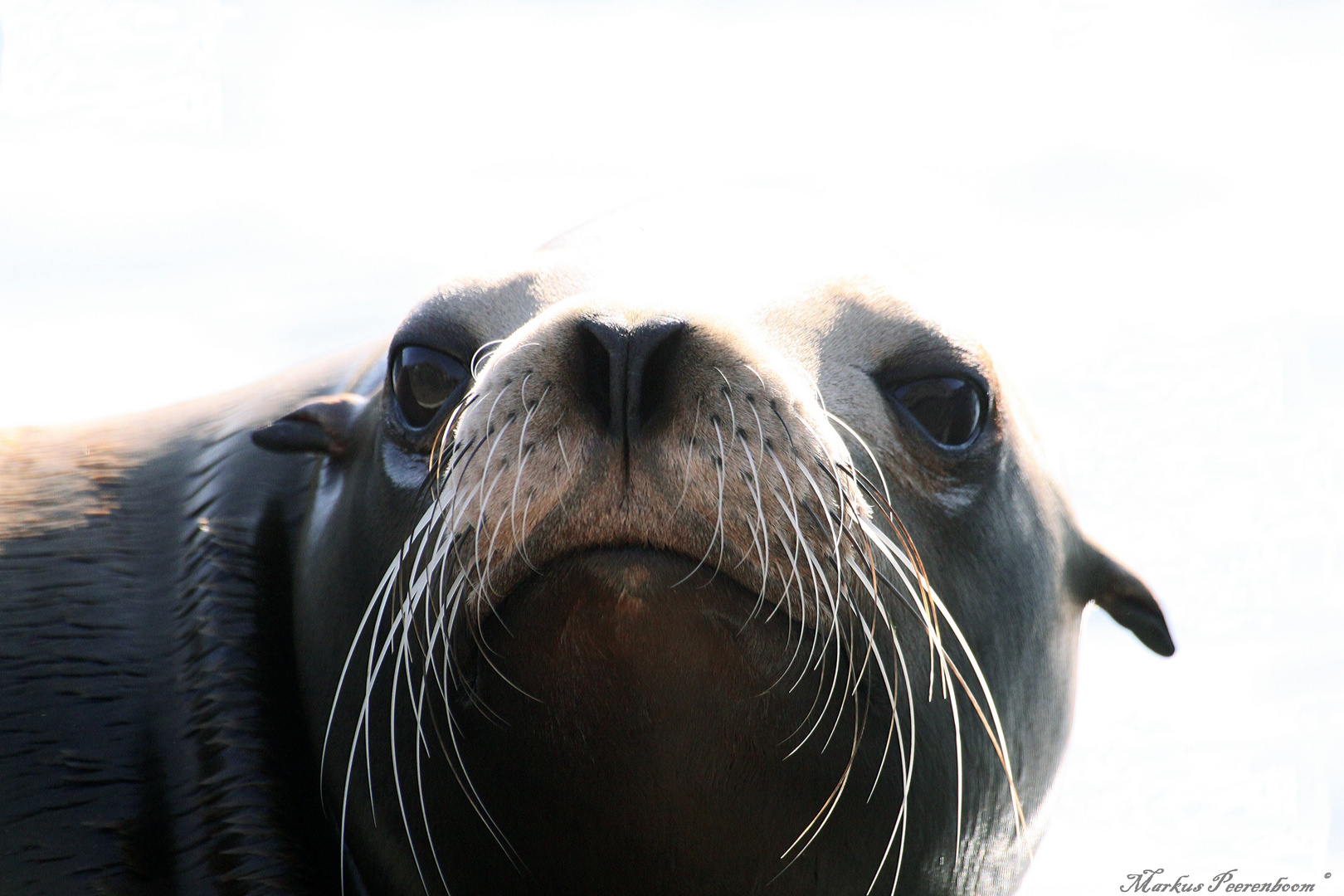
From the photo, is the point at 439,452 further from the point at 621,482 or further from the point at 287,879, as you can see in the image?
the point at 287,879

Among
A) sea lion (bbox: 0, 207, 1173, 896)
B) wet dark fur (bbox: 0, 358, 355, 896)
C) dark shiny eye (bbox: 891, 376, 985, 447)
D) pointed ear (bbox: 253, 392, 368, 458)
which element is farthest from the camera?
pointed ear (bbox: 253, 392, 368, 458)

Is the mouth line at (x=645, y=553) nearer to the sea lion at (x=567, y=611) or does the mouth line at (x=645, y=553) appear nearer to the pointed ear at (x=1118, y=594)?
the sea lion at (x=567, y=611)

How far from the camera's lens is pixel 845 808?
277 centimetres

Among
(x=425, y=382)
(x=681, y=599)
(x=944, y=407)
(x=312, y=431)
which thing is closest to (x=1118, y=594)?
(x=944, y=407)

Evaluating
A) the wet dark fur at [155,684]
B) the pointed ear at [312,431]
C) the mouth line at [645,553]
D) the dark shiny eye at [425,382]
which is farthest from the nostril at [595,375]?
the wet dark fur at [155,684]

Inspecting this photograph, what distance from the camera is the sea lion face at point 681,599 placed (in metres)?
2.36

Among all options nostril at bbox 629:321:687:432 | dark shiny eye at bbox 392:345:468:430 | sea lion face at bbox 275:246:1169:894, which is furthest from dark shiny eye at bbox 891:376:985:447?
dark shiny eye at bbox 392:345:468:430

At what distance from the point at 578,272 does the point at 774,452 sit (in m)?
0.94

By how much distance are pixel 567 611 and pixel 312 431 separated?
52.9 inches

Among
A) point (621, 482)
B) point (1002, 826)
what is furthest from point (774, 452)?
point (1002, 826)

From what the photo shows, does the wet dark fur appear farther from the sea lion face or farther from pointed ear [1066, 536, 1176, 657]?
pointed ear [1066, 536, 1176, 657]

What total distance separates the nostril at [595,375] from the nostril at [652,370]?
0.05 meters

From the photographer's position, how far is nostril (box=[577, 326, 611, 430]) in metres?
2.30

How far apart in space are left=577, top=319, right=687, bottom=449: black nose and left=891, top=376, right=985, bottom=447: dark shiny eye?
0.84 m
